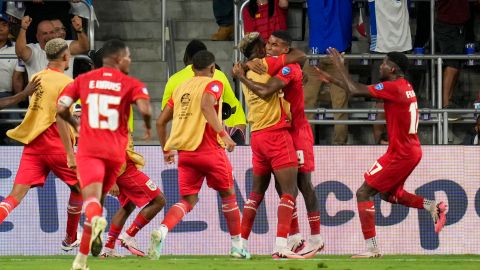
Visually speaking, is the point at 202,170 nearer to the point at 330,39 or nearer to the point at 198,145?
the point at 198,145

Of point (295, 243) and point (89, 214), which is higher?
point (89, 214)

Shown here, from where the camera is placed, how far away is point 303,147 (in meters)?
16.2

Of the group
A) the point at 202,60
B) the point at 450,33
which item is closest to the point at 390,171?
the point at 202,60

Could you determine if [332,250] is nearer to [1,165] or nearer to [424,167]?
[424,167]

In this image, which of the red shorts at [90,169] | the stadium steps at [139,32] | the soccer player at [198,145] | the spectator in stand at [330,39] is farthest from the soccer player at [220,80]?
the red shorts at [90,169]

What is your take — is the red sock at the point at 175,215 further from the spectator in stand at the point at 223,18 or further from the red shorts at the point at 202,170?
the spectator in stand at the point at 223,18

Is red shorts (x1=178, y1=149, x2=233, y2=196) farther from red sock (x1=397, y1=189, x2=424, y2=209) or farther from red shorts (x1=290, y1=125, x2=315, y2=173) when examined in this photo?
red sock (x1=397, y1=189, x2=424, y2=209)

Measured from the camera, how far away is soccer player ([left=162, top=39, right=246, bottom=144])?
55.8 feet

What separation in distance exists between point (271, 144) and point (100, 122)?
3399 millimetres

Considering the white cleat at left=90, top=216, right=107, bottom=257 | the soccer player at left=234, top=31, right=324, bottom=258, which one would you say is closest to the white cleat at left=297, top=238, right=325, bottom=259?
the soccer player at left=234, top=31, right=324, bottom=258

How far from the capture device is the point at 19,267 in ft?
46.2

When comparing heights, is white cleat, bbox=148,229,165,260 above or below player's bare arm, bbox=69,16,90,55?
below

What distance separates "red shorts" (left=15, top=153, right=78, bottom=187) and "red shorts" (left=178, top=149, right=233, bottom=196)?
142 centimetres

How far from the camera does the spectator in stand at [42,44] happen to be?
19.0 metres
